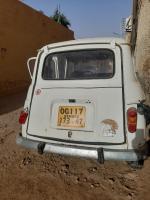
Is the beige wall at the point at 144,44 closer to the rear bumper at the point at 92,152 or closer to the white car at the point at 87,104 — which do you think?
the white car at the point at 87,104

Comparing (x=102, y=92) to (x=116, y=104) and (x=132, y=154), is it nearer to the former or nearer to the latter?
(x=116, y=104)

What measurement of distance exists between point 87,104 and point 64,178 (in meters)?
1.16

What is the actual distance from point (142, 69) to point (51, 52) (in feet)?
18.5

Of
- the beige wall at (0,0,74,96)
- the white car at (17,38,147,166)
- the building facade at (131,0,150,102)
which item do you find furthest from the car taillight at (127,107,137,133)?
the beige wall at (0,0,74,96)

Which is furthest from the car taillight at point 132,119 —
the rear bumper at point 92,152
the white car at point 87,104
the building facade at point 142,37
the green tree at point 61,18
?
the green tree at point 61,18

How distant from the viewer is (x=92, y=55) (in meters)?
4.05

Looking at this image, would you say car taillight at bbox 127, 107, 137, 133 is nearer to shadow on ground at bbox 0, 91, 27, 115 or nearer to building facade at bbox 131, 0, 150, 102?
building facade at bbox 131, 0, 150, 102

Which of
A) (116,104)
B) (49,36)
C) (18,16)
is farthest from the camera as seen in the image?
(49,36)

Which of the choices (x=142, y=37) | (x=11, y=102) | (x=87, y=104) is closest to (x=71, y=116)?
(x=87, y=104)

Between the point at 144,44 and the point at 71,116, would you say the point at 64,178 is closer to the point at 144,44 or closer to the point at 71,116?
the point at 71,116

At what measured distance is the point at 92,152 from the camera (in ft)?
11.3

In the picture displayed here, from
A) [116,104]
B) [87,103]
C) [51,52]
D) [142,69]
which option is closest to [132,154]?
[116,104]

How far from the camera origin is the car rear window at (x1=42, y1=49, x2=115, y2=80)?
12.9 ft

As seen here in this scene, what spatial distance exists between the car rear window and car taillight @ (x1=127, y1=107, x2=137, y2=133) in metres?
0.63
